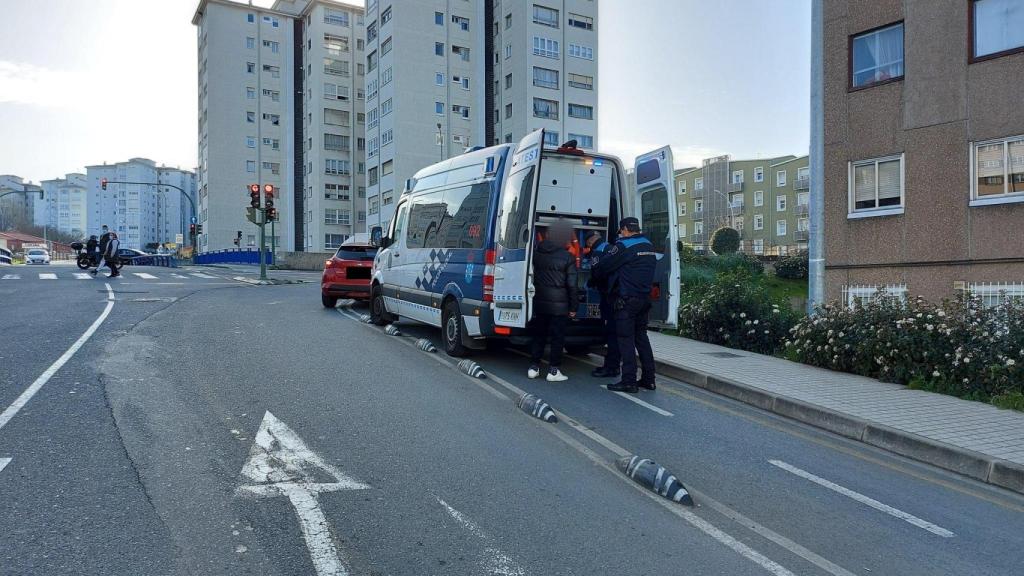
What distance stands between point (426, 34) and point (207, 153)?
30160 mm

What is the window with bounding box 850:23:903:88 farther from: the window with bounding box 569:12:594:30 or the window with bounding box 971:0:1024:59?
the window with bounding box 569:12:594:30

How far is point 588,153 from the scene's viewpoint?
31.3ft

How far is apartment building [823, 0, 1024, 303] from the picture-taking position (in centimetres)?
1239

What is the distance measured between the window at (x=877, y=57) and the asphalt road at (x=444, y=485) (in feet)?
30.3

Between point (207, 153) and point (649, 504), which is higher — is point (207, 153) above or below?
above

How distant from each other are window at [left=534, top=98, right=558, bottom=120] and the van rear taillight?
52400mm

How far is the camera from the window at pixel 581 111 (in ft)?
201

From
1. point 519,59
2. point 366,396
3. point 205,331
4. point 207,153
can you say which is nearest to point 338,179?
point 207,153

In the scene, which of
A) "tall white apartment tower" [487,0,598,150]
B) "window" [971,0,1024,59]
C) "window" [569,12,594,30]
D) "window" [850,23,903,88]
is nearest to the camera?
"window" [971,0,1024,59]

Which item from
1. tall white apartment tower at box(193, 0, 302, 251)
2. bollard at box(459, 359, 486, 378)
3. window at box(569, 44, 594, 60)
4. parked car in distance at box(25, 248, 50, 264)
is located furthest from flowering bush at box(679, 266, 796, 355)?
tall white apartment tower at box(193, 0, 302, 251)

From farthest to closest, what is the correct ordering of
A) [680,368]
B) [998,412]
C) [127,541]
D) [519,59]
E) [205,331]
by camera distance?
[519,59], [205,331], [680,368], [998,412], [127,541]

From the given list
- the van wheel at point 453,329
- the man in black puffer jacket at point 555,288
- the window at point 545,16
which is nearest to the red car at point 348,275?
the van wheel at point 453,329

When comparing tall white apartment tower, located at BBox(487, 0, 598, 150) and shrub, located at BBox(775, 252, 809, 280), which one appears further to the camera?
tall white apartment tower, located at BBox(487, 0, 598, 150)

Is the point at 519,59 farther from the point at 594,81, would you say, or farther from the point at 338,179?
the point at 338,179
